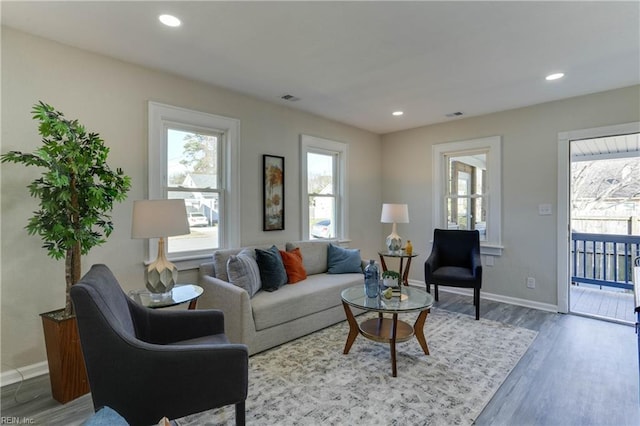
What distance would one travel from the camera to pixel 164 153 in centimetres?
313

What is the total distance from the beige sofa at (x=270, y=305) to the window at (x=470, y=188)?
A: 2.10 m

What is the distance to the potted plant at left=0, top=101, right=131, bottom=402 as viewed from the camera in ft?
6.72

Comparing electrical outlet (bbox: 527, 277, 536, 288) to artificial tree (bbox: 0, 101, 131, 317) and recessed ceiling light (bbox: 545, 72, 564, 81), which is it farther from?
artificial tree (bbox: 0, 101, 131, 317)

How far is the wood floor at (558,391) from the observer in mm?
1958

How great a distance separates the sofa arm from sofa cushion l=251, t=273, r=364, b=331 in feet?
0.32

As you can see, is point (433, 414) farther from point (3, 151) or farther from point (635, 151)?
point (635, 151)

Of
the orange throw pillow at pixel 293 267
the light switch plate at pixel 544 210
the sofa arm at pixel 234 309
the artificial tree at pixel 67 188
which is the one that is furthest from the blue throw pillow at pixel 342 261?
the artificial tree at pixel 67 188

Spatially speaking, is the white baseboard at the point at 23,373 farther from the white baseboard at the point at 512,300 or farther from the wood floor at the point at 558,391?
the white baseboard at the point at 512,300

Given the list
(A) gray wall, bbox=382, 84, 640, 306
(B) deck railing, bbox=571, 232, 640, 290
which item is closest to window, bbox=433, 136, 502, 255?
(A) gray wall, bbox=382, 84, 640, 306

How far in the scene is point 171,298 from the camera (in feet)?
7.86

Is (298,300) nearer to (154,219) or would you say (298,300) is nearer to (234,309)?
(234,309)

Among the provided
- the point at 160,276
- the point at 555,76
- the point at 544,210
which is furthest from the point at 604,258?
the point at 160,276

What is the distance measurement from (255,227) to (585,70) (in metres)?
3.72

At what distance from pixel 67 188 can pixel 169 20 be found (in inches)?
52.4
